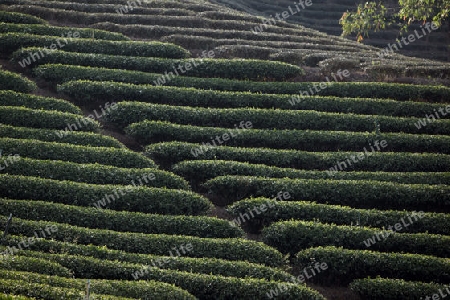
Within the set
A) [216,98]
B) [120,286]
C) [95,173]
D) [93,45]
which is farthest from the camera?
[93,45]

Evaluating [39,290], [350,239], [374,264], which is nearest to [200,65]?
[350,239]

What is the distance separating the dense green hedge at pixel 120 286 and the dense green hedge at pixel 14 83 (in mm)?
15166

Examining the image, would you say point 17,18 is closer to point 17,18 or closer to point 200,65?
point 17,18

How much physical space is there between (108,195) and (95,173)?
5.34 feet

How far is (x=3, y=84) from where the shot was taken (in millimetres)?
27469

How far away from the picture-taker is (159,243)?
18891 millimetres

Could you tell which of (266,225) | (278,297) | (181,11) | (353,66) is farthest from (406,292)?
(181,11)

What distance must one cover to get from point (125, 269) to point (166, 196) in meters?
4.97

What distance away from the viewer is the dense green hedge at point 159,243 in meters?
18.5

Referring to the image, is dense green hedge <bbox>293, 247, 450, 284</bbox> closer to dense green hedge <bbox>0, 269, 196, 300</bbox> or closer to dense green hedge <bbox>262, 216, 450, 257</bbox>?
dense green hedge <bbox>262, 216, 450, 257</bbox>

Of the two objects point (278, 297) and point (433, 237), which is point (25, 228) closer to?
point (278, 297)

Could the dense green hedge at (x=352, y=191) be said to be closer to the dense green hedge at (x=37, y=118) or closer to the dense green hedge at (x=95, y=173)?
the dense green hedge at (x=95, y=173)

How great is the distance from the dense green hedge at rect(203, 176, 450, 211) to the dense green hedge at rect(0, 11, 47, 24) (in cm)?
2054

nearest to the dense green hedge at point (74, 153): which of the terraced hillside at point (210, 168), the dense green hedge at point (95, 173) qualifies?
the terraced hillside at point (210, 168)
